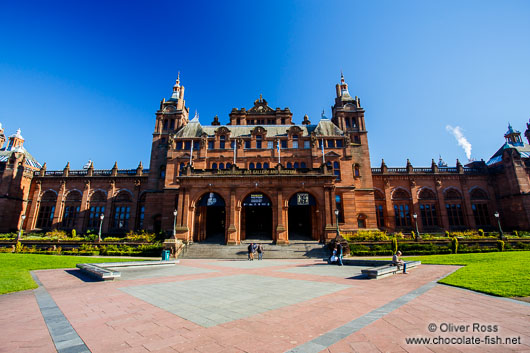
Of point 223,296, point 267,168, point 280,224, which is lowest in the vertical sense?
point 223,296

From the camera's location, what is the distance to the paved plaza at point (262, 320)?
15.0 feet

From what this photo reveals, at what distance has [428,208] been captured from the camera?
4453 centimetres

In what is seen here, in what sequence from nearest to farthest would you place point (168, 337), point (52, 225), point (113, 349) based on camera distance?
point (113, 349) < point (168, 337) < point (52, 225)

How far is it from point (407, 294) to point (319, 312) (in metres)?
4.21

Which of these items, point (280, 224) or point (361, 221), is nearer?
point (280, 224)

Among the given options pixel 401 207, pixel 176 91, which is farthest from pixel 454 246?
pixel 176 91

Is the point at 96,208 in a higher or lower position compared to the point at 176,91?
lower

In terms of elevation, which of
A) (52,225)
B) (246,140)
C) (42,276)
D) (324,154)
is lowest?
(42,276)

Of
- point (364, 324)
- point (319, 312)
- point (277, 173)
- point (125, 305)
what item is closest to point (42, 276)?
point (125, 305)

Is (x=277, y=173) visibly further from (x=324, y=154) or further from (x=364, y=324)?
(x=364, y=324)

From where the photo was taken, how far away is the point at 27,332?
5.30 m

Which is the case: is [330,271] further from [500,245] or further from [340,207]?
[340,207]

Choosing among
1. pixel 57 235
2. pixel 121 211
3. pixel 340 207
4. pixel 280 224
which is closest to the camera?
pixel 280 224

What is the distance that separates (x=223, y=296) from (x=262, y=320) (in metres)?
3.05
